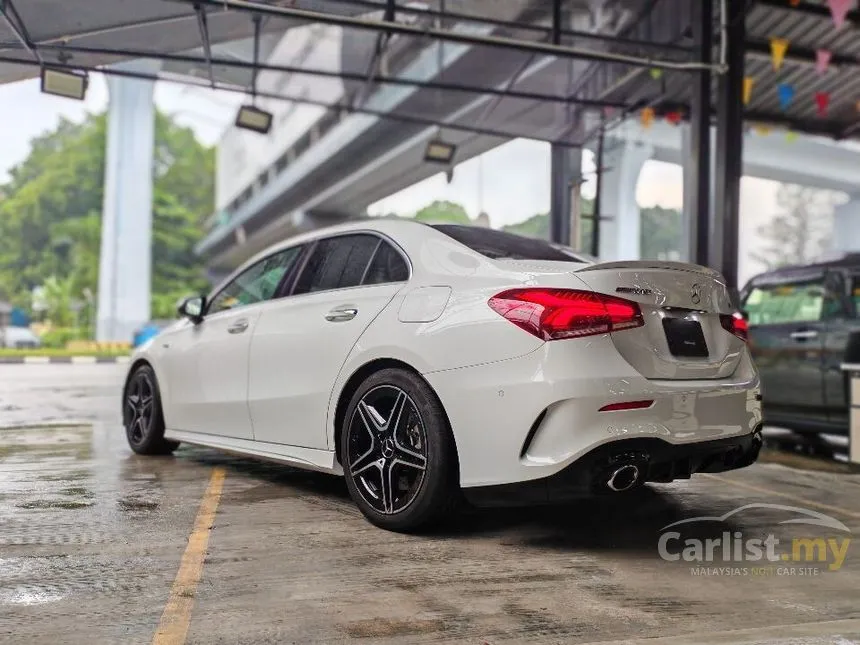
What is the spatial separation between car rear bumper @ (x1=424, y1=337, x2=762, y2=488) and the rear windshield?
685 mm

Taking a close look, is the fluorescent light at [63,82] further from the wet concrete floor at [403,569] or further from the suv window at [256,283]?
the wet concrete floor at [403,569]

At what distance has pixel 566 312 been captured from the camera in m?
3.18

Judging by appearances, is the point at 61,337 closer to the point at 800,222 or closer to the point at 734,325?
the point at 800,222

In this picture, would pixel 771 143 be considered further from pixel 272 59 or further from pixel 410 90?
pixel 272 59

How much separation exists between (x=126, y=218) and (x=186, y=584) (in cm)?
3564

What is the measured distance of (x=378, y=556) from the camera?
318 cm

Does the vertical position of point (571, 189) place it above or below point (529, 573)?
above

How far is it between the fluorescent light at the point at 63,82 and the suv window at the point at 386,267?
7.40m

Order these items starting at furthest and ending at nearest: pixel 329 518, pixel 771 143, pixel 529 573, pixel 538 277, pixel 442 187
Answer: pixel 771 143 < pixel 442 187 < pixel 329 518 < pixel 538 277 < pixel 529 573

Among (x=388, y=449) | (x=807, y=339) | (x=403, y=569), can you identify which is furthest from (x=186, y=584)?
(x=807, y=339)

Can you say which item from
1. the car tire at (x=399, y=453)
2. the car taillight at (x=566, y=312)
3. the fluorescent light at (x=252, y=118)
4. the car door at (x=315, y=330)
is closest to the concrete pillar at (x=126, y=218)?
the fluorescent light at (x=252, y=118)

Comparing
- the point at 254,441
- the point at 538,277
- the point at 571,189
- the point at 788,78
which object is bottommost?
the point at 254,441

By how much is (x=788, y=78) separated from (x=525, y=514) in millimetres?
10787

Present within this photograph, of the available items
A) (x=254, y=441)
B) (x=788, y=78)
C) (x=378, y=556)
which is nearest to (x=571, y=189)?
(x=788, y=78)
